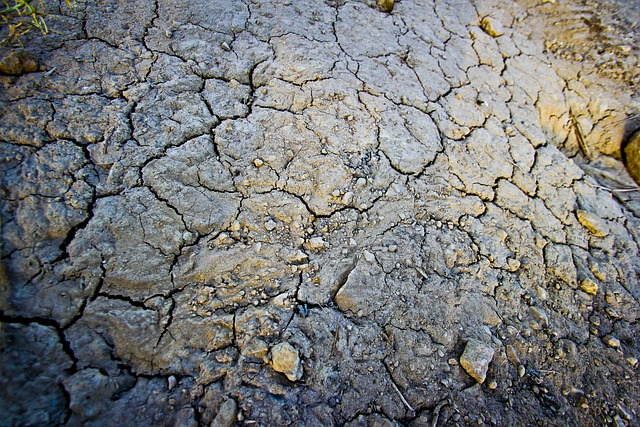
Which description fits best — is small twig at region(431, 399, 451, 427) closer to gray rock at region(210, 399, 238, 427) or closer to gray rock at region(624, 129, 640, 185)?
gray rock at region(210, 399, 238, 427)

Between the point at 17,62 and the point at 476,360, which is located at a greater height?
the point at 17,62

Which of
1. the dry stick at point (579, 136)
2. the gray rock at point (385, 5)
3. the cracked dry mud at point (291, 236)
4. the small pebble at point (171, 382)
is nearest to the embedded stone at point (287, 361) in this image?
the cracked dry mud at point (291, 236)

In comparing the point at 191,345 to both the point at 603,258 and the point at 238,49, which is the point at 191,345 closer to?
the point at 238,49

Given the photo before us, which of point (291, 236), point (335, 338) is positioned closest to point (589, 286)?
point (335, 338)

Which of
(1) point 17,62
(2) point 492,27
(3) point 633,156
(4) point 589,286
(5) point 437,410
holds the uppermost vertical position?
(2) point 492,27

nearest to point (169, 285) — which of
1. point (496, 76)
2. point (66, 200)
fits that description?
point (66, 200)

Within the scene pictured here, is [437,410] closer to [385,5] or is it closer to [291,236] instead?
[291,236]
